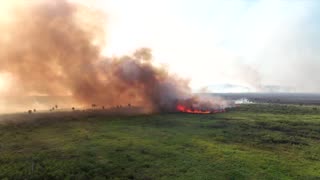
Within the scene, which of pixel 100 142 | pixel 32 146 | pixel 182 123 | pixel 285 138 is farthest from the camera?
pixel 182 123

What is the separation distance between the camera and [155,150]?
224 feet

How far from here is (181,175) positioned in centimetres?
5478

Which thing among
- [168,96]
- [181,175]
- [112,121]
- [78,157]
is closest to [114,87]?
[168,96]

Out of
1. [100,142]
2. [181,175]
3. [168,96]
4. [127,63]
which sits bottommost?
[181,175]

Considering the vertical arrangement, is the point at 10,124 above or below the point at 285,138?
above

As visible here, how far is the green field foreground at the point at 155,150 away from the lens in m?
56.0

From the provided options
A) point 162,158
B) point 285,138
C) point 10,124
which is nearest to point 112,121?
point 10,124

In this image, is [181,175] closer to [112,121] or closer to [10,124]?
[112,121]

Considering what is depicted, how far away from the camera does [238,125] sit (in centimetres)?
10412

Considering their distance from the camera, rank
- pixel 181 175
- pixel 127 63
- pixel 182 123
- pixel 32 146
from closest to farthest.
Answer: pixel 181 175 → pixel 32 146 → pixel 182 123 → pixel 127 63

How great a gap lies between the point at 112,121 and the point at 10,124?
95.9 feet

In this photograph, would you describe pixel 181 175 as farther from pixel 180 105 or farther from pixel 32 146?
pixel 180 105

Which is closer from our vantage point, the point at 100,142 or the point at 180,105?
the point at 100,142

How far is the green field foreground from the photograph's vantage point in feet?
184
